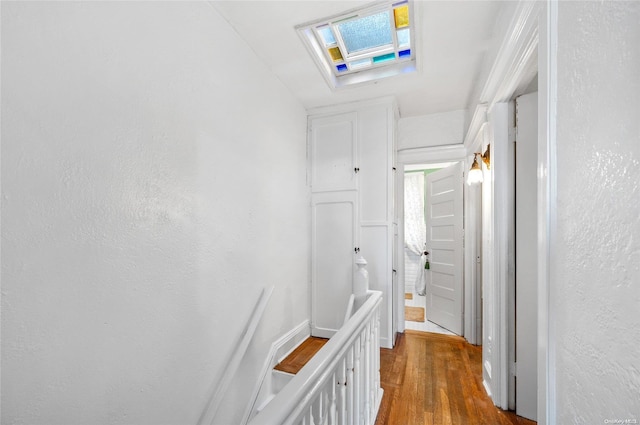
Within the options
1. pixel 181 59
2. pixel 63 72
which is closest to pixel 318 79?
pixel 181 59

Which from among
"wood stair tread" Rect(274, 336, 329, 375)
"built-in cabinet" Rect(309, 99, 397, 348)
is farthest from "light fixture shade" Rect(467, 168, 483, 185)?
"wood stair tread" Rect(274, 336, 329, 375)

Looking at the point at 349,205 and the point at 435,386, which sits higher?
the point at 349,205

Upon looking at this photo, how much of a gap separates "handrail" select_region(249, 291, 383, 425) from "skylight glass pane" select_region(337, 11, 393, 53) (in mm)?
1946

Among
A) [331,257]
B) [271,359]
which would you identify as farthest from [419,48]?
[271,359]

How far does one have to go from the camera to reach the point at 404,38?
2.03m

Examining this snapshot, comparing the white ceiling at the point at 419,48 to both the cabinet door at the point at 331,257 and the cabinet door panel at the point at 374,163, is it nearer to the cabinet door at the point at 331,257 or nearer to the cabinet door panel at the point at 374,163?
the cabinet door panel at the point at 374,163

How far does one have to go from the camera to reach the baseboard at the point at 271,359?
1.94 meters

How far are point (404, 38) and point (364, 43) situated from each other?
0.31 m

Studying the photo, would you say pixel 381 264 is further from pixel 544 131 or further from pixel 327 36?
pixel 327 36

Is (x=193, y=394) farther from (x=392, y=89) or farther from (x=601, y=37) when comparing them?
(x=392, y=89)

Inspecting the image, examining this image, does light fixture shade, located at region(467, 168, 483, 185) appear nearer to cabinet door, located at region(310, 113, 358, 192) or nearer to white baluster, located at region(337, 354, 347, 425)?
cabinet door, located at region(310, 113, 358, 192)

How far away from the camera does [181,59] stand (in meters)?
1.44

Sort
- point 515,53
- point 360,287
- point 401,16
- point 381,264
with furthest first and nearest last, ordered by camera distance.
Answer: point 381,264 < point 360,287 < point 401,16 < point 515,53

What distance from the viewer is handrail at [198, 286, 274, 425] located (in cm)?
154
